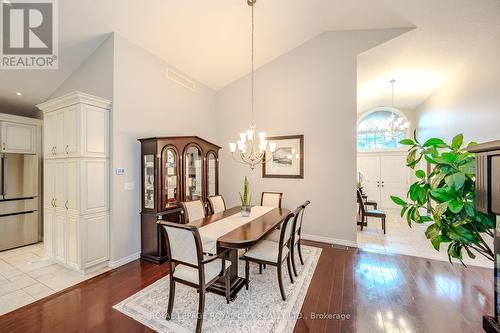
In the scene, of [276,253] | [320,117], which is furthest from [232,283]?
[320,117]

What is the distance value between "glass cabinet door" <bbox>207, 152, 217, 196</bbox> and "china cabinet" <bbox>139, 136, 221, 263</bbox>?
433 mm

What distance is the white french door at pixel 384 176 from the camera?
7340 millimetres

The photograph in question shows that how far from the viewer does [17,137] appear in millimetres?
3943

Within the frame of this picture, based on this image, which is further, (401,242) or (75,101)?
(401,242)

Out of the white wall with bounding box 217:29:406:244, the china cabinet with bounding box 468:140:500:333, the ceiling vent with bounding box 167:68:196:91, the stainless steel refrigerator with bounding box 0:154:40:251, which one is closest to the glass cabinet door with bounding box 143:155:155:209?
the ceiling vent with bounding box 167:68:196:91

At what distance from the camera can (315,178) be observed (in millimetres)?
4395

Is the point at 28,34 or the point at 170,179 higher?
the point at 28,34

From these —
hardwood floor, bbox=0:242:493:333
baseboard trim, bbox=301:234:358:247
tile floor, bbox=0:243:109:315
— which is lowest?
hardwood floor, bbox=0:242:493:333

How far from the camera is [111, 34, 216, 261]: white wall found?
3.24 meters

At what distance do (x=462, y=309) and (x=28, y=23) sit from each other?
6.10m

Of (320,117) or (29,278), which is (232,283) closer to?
(29,278)

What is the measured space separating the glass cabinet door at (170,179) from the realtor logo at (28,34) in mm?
2175

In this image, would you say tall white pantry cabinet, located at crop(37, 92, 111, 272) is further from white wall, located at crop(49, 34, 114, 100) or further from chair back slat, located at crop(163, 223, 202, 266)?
chair back slat, located at crop(163, 223, 202, 266)

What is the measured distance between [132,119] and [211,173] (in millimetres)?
1765
